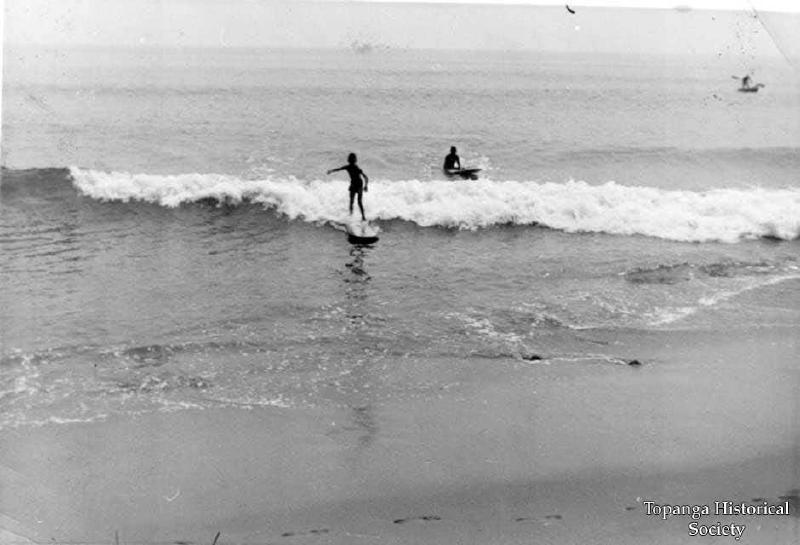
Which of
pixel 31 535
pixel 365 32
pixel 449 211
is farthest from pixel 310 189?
pixel 365 32

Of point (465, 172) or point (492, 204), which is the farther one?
point (465, 172)

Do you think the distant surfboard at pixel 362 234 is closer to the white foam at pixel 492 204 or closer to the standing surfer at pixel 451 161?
the white foam at pixel 492 204

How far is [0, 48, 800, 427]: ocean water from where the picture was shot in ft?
26.5

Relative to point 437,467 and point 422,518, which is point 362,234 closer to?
point 437,467

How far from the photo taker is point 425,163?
876 inches

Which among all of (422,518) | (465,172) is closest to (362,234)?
(465,172)

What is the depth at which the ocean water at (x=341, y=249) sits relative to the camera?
26.5ft

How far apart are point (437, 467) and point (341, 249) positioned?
24.0ft

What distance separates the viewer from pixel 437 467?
603 centimetres

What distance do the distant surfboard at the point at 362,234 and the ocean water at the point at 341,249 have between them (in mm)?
242

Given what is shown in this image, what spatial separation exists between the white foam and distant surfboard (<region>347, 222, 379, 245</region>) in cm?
96

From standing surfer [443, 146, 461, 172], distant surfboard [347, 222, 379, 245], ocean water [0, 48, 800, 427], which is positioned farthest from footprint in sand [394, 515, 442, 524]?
standing surfer [443, 146, 461, 172]

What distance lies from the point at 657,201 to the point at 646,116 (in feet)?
64.3

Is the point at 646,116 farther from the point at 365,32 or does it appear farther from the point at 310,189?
the point at 365,32
